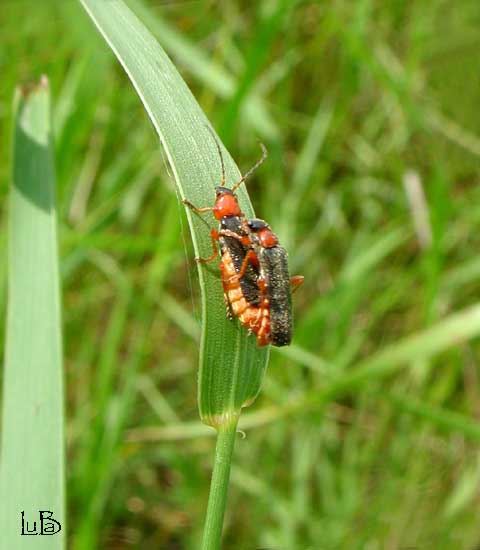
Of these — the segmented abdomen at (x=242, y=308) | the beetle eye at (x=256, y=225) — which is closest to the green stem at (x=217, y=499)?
the segmented abdomen at (x=242, y=308)

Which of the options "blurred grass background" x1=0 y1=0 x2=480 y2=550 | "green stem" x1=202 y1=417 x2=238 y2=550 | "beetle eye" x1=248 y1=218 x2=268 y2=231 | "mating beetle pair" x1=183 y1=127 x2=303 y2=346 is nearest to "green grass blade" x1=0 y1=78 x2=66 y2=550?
"green stem" x1=202 y1=417 x2=238 y2=550

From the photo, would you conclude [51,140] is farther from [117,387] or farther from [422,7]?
[422,7]

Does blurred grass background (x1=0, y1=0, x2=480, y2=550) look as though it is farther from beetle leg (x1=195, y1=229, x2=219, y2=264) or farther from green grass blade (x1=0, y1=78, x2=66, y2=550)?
beetle leg (x1=195, y1=229, x2=219, y2=264)

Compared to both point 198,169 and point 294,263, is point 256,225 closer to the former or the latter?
point 198,169

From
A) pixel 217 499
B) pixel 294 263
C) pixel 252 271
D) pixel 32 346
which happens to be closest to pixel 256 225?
pixel 252 271

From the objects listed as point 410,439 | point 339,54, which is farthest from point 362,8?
point 410,439
